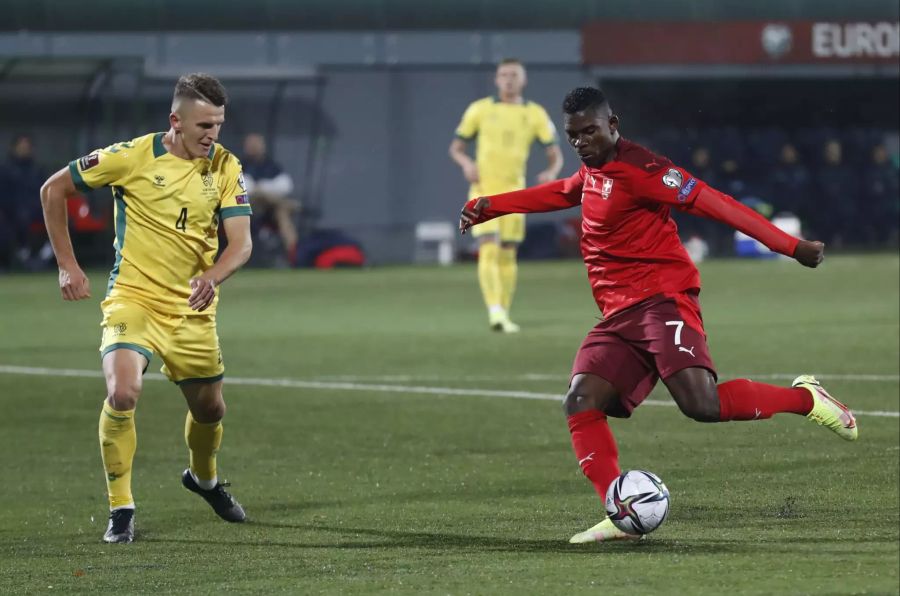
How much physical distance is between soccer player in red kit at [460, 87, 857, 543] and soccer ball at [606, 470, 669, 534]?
0.16 metres

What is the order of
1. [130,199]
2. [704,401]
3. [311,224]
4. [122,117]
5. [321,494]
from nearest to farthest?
1. [704,401]
2. [130,199]
3. [321,494]
4. [122,117]
5. [311,224]

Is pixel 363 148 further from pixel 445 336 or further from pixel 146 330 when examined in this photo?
pixel 146 330

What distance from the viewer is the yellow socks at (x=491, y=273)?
592 inches

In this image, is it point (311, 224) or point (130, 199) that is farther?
point (311, 224)

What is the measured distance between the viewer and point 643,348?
638 cm

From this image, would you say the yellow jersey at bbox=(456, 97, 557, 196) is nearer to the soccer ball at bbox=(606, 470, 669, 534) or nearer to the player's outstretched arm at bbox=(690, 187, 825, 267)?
the player's outstretched arm at bbox=(690, 187, 825, 267)

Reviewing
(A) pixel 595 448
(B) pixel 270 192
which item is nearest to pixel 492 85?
(B) pixel 270 192

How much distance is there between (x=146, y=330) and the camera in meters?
6.61

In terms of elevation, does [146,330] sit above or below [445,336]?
above

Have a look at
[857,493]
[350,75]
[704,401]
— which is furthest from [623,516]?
[350,75]

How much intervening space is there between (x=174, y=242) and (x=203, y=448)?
0.84 m

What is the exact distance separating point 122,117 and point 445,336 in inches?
535

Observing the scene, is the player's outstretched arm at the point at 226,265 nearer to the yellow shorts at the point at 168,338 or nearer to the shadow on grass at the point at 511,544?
the yellow shorts at the point at 168,338

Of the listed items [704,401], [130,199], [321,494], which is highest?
[130,199]
